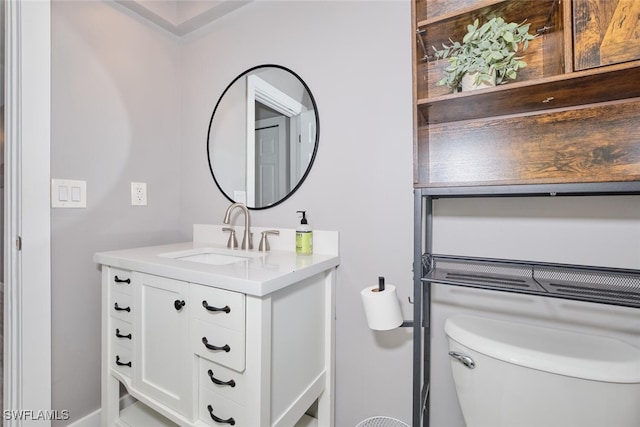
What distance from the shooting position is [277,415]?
916 millimetres

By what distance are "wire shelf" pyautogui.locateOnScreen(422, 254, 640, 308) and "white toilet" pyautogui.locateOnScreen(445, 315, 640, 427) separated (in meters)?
0.16

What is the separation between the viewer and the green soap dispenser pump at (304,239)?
A: 4.03 feet

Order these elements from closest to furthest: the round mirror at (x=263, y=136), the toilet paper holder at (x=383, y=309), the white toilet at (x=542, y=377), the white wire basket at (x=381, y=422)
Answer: the white toilet at (x=542, y=377), the toilet paper holder at (x=383, y=309), the white wire basket at (x=381, y=422), the round mirror at (x=263, y=136)

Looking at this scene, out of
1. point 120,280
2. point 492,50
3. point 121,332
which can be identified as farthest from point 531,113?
point 121,332

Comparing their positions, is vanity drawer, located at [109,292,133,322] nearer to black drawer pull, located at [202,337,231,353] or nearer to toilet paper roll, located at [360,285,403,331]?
black drawer pull, located at [202,337,231,353]

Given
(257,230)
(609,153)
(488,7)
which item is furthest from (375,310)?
(488,7)

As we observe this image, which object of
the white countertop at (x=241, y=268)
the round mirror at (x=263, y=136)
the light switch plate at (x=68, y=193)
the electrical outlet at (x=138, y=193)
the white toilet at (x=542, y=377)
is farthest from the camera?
the electrical outlet at (x=138, y=193)

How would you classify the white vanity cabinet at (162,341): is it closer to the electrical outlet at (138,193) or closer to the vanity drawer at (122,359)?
the vanity drawer at (122,359)

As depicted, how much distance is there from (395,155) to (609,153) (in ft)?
2.05

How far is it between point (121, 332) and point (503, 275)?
1460 millimetres

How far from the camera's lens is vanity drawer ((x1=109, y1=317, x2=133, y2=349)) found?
115 cm

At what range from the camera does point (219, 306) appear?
887 millimetres

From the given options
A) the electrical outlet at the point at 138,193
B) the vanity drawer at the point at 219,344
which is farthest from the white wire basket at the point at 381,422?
the electrical outlet at the point at 138,193

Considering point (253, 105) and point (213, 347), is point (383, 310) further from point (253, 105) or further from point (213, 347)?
point (253, 105)
